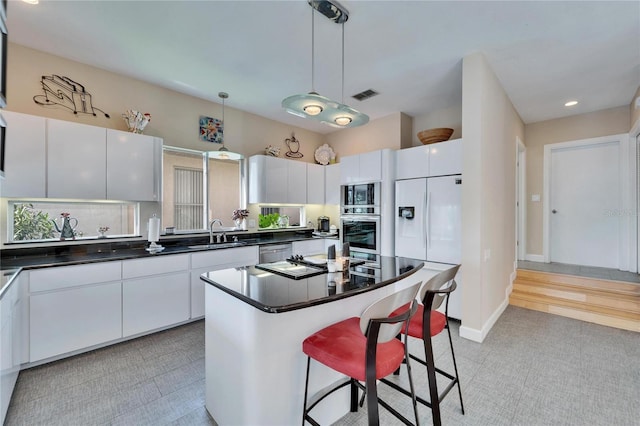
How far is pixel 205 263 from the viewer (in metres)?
3.33

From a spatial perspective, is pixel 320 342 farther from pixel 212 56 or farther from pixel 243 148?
pixel 243 148

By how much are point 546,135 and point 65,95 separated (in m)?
7.09

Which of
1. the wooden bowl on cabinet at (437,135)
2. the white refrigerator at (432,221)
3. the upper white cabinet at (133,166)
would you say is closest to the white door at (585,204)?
the wooden bowl on cabinet at (437,135)

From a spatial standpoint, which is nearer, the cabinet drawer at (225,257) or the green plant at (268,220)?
the cabinet drawer at (225,257)

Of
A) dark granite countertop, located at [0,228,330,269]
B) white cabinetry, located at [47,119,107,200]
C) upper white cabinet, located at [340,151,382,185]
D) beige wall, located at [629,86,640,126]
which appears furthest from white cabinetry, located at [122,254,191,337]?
beige wall, located at [629,86,640,126]

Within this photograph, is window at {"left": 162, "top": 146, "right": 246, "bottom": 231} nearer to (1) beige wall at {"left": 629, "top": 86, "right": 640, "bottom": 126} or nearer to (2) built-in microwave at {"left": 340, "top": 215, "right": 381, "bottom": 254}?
(2) built-in microwave at {"left": 340, "top": 215, "right": 381, "bottom": 254}

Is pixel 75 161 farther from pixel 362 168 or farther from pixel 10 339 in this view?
pixel 362 168

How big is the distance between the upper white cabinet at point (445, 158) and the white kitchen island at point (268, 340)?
80.2 inches

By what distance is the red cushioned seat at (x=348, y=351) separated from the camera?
1271 mm

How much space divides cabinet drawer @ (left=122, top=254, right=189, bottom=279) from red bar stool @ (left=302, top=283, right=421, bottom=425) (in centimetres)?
221

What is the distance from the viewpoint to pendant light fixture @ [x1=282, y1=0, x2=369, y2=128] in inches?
73.4

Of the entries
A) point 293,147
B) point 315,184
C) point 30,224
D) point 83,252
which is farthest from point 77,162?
point 315,184

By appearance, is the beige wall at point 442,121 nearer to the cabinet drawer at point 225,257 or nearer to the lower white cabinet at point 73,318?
the cabinet drawer at point 225,257

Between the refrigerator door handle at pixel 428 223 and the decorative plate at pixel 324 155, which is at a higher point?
the decorative plate at pixel 324 155
